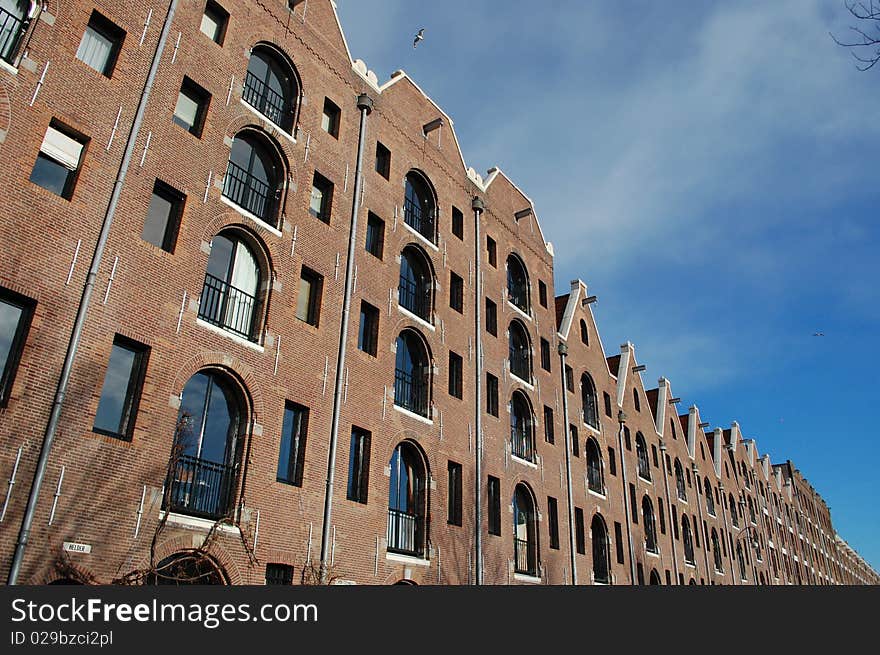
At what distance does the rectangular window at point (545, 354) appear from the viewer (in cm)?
3356

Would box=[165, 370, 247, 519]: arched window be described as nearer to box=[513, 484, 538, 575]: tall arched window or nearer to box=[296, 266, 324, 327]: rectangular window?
box=[296, 266, 324, 327]: rectangular window

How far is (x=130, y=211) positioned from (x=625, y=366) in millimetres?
35297

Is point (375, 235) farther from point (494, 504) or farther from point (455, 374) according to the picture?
point (494, 504)

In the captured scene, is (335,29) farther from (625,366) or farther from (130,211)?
(625,366)

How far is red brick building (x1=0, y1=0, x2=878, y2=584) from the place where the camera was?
1395 centimetres

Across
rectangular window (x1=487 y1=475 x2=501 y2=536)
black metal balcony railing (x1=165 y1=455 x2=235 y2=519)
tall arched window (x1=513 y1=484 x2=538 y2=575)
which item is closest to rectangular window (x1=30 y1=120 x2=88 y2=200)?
black metal balcony railing (x1=165 y1=455 x2=235 y2=519)

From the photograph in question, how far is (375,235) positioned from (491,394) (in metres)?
8.40

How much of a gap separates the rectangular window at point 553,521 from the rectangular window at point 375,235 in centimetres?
1339

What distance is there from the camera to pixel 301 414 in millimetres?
19078

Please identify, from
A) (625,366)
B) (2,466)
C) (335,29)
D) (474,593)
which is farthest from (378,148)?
(625,366)

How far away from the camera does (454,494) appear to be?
24.4 meters

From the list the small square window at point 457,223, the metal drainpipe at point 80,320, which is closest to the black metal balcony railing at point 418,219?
the small square window at point 457,223

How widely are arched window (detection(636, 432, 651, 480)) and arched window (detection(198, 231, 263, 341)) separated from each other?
98.4ft

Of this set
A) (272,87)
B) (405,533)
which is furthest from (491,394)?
(272,87)
